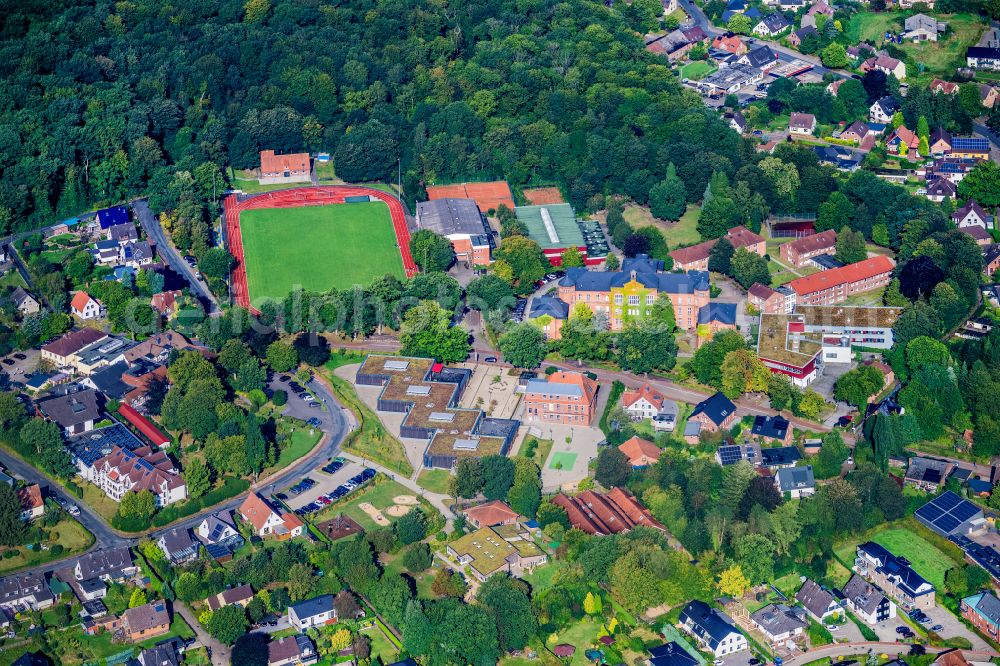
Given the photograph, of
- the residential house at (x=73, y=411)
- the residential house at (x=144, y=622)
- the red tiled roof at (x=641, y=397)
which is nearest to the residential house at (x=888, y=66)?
the red tiled roof at (x=641, y=397)

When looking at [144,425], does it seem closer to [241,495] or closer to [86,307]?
[241,495]

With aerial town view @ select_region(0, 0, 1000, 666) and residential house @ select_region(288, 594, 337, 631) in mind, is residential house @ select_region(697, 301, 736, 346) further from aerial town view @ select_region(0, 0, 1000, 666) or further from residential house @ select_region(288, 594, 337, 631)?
residential house @ select_region(288, 594, 337, 631)

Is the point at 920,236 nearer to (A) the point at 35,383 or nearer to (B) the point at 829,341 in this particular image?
(B) the point at 829,341

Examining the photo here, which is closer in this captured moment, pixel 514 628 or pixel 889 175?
pixel 514 628

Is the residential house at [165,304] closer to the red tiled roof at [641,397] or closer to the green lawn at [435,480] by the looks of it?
the green lawn at [435,480]

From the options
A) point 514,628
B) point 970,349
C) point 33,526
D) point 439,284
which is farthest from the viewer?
point 439,284

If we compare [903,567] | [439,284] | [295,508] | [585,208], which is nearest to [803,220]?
[585,208]

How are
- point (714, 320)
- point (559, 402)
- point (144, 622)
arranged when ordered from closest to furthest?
point (144, 622)
point (559, 402)
point (714, 320)

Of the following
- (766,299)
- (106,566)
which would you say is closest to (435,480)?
(106,566)
